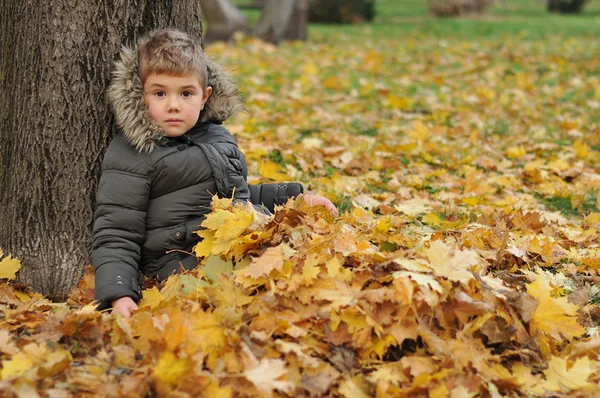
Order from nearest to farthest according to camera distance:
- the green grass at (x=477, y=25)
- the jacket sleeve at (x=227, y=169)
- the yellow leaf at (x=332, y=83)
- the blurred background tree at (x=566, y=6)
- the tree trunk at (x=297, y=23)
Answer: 1. the jacket sleeve at (x=227, y=169)
2. the yellow leaf at (x=332, y=83)
3. the tree trunk at (x=297, y=23)
4. the green grass at (x=477, y=25)
5. the blurred background tree at (x=566, y=6)

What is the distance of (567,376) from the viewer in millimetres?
2270

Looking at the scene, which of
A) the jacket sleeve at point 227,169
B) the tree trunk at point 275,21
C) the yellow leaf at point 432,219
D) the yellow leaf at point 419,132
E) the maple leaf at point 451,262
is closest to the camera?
the maple leaf at point 451,262

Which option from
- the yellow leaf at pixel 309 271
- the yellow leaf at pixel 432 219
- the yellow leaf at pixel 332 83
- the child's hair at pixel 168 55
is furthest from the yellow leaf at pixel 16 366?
the yellow leaf at pixel 332 83

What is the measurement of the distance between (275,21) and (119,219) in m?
11.4

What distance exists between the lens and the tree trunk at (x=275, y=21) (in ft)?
44.7

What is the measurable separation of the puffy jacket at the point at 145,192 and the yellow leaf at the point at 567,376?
1451 millimetres

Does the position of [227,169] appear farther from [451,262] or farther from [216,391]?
[216,391]

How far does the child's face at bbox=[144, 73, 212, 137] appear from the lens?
2877 mm

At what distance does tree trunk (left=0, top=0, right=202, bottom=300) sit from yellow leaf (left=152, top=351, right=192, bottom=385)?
1.17 metres

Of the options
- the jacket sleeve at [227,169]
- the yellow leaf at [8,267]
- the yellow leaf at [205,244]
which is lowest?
the yellow leaf at [8,267]

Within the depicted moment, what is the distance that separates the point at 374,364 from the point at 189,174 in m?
1.16

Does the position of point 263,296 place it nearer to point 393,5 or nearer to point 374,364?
point 374,364

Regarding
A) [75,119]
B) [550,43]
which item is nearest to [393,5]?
[550,43]

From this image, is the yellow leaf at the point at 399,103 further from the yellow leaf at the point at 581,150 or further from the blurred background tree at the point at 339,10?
the blurred background tree at the point at 339,10
